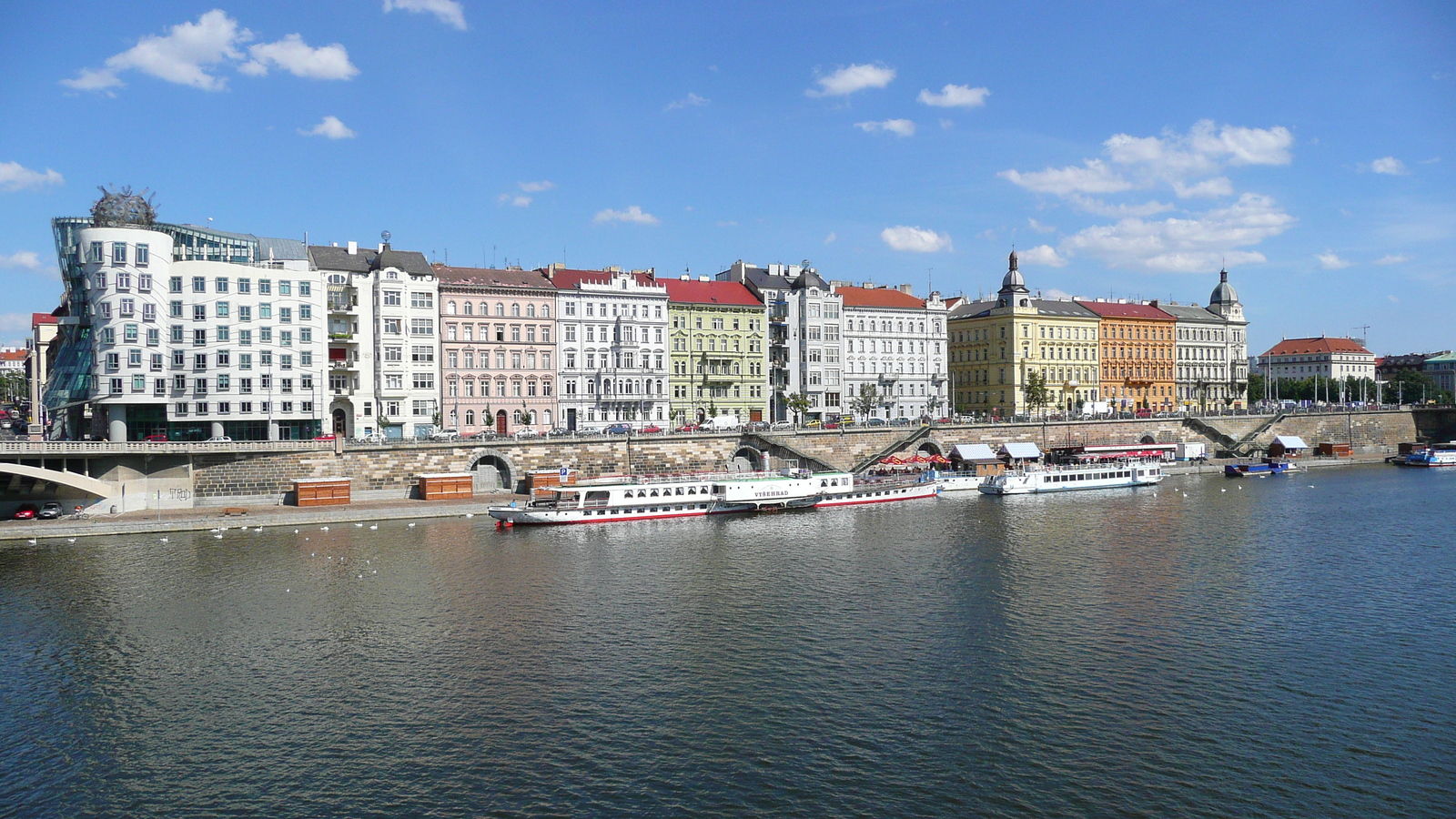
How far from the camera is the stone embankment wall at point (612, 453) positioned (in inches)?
2879

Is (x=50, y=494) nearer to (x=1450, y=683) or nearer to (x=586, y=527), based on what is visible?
(x=586, y=527)

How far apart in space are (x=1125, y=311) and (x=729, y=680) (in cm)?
13112

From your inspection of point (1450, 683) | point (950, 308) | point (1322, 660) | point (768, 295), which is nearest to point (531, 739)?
point (1322, 660)

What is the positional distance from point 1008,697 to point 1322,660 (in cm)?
1288

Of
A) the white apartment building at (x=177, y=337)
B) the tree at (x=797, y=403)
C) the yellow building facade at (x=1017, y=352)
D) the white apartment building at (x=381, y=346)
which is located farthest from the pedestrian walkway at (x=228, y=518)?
the yellow building facade at (x=1017, y=352)

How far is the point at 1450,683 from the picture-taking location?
1299 inches

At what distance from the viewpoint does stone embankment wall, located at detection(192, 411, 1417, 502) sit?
7312 cm

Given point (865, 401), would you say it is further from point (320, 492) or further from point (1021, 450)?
point (320, 492)

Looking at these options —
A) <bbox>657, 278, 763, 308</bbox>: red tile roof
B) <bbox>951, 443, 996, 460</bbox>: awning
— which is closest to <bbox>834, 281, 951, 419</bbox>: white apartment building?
<bbox>657, 278, 763, 308</bbox>: red tile roof

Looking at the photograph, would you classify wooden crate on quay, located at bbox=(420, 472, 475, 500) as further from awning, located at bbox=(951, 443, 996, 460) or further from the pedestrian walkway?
awning, located at bbox=(951, 443, 996, 460)

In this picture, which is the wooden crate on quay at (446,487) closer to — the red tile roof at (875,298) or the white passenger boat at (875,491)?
the white passenger boat at (875,491)

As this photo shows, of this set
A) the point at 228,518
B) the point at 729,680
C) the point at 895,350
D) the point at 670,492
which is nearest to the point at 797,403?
the point at 895,350

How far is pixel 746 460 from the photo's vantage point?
94.0 metres

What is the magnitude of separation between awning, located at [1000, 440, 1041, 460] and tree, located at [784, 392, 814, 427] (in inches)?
876
